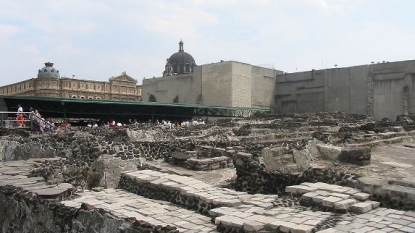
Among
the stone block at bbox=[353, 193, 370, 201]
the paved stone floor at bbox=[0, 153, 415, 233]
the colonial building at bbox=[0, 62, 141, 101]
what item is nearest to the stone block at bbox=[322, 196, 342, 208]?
the paved stone floor at bbox=[0, 153, 415, 233]

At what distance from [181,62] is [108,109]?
28.4 metres

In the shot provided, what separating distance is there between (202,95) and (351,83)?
15.1m

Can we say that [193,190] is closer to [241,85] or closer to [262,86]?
[241,85]

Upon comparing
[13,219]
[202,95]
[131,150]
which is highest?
[202,95]

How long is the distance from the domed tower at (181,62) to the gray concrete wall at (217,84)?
11540 millimetres

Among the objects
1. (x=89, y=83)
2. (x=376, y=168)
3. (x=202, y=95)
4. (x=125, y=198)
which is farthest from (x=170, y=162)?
(x=89, y=83)

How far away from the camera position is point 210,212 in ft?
17.4

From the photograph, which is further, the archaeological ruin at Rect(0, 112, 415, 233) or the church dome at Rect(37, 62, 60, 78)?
the church dome at Rect(37, 62, 60, 78)

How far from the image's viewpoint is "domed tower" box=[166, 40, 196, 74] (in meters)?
56.4

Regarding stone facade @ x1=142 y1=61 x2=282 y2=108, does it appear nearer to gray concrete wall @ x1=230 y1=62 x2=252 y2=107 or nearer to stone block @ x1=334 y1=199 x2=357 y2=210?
gray concrete wall @ x1=230 y1=62 x2=252 y2=107

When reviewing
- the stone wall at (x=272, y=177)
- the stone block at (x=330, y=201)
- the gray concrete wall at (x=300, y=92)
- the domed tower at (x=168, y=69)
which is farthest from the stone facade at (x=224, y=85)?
the stone block at (x=330, y=201)

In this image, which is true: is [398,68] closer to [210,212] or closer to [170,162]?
[170,162]

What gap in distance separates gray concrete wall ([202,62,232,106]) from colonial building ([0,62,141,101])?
15.1 m

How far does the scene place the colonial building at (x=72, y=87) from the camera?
159 feet
